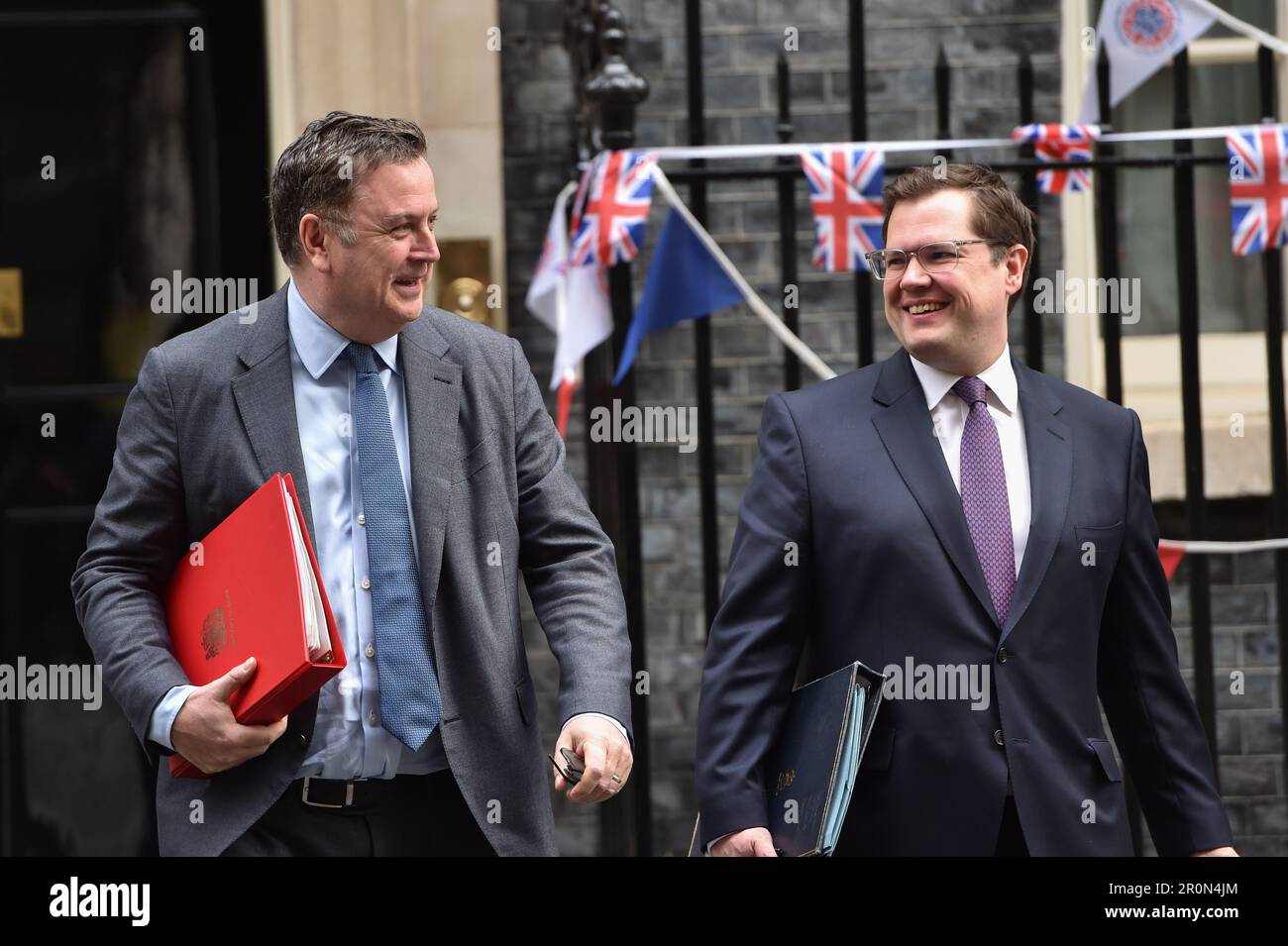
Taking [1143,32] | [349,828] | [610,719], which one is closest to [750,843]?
[610,719]

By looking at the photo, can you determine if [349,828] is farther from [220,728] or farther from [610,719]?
[610,719]

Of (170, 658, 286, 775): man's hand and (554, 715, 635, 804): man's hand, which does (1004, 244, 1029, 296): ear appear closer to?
(554, 715, 635, 804): man's hand

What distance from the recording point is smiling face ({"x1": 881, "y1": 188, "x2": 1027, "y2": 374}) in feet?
11.0

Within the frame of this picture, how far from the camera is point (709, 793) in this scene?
3225mm

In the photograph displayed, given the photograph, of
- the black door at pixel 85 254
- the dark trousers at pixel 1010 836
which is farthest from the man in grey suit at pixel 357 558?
the black door at pixel 85 254

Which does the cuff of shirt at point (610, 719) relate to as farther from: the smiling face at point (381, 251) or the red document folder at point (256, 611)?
the smiling face at point (381, 251)

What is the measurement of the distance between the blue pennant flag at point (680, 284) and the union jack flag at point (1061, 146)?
0.98 metres

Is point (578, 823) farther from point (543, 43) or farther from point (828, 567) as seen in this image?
point (828, 567)

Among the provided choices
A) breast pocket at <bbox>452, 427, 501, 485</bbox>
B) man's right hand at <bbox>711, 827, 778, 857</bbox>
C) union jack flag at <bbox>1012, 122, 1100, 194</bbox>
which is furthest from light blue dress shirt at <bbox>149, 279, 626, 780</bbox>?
union jack flag at <bbox>1012, 122, 1100, 194</bbox>

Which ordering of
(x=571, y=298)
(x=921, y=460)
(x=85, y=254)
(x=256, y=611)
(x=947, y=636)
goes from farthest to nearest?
(x=85, y=254), (x=571, y=298), (x=921, y=460), (x=947, y=636), (x=256, y=611)

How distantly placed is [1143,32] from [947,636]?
2662 mm

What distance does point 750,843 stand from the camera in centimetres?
317
